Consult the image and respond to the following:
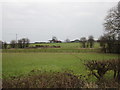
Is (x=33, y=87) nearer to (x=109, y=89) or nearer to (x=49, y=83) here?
(x=49, y=83)

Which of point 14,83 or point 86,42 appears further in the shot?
point 86,42

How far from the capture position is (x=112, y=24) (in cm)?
2348

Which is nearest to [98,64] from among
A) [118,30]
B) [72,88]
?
[72,88]

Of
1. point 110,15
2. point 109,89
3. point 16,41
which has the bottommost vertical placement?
point 109,89

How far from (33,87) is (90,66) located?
2.82 metres

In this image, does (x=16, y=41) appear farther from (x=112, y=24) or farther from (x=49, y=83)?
(x=49, y=83)

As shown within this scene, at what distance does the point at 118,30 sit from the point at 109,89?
A: 21.3 metres

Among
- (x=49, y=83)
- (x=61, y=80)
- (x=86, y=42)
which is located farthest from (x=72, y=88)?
(x=86, y=42)

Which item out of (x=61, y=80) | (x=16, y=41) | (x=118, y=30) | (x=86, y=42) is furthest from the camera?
(x=86, y=42)

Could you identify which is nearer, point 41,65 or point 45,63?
point 41,65

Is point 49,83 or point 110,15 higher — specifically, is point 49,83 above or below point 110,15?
below

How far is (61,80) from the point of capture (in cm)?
416

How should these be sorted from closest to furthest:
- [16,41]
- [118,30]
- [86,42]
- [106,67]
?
[106,67], [118,30], [16,41], [86,42]

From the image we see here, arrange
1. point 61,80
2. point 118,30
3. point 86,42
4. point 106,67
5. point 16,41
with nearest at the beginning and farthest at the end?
point 61,80 → point 106,67 → point 118,30 → point 16,41 → point 86,42
